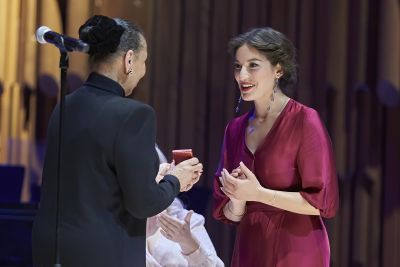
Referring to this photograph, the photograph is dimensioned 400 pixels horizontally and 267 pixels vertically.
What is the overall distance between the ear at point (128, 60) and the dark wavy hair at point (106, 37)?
0.01 m

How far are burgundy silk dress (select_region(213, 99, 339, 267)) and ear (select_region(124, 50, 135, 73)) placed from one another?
0.68 m

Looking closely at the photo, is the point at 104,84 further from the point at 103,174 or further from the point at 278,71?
the point at 278,71

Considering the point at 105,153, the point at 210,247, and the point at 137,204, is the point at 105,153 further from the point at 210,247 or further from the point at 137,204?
the point at 210,247

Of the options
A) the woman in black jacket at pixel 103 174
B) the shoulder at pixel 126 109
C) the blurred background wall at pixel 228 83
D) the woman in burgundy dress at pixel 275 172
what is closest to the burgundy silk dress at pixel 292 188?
the woman in burgundy dress at pixel 275 172

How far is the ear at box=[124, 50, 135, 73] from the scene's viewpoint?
2.32m

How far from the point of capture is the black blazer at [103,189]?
220cm

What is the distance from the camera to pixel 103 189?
2.21 metres

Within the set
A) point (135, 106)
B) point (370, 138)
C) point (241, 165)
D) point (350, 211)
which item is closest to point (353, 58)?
point (370, 138)

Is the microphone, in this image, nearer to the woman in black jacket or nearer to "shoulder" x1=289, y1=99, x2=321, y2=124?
the woman in black jacket

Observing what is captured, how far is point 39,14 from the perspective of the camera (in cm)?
584

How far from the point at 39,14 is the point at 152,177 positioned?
3.91 meters

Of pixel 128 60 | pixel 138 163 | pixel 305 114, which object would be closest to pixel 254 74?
pixel 305 114

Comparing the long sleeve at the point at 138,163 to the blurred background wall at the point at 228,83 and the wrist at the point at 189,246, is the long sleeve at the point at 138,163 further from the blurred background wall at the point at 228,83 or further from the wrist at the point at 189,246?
the blurred background wall at the point at 228,83

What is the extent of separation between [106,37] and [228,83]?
3.28m
